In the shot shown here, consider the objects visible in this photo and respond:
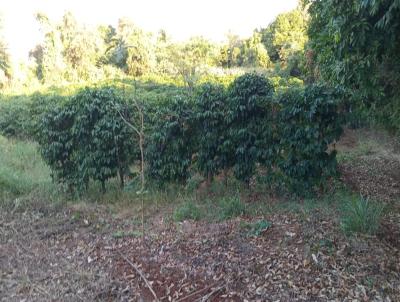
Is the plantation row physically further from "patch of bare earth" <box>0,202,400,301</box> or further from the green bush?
the green bush

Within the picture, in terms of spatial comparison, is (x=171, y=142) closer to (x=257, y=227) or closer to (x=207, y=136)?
(x=207, y=136)

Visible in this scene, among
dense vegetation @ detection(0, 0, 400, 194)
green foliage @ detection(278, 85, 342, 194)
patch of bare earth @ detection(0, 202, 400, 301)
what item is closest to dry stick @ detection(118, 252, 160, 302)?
patch of bare earth @ detection(0, 202, 400, 301)

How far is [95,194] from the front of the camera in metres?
6.96

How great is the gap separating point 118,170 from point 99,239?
6.02ft

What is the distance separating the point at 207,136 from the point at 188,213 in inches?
55.1

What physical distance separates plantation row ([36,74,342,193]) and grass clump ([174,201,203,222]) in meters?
0.96

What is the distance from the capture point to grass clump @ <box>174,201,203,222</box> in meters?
5.62

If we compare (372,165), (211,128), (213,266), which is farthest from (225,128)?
(372,165)

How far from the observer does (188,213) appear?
5691 millimetres

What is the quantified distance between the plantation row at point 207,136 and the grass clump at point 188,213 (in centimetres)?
96

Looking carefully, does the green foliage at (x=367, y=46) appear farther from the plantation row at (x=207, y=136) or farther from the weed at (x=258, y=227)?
the weed at (x=258, y=227)

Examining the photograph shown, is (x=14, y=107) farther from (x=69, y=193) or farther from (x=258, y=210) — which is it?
(x=258, y=210)

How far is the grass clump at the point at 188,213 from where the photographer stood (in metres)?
5.62

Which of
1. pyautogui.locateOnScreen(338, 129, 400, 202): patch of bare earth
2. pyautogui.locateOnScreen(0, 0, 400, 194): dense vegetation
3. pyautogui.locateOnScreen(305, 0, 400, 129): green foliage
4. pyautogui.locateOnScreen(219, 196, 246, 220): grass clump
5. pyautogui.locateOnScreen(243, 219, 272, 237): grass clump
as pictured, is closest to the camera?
pyautogui.locateOnScreen(305, 0, 400, 129): green foliage
